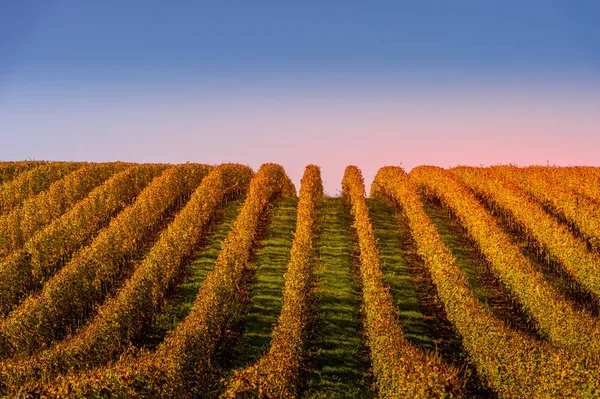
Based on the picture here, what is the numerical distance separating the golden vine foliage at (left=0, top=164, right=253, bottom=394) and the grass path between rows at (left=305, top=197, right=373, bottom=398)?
27.5 feet

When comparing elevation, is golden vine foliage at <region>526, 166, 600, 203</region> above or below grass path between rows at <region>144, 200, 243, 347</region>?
above

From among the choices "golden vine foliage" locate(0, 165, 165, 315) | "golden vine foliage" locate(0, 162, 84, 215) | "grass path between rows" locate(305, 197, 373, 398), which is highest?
"golden vine foliage" locate(0, 162, 84, 215)

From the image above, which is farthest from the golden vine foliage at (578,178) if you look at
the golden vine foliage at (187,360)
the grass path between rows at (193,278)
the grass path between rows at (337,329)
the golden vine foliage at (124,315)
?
the golden vine foliage at (124,315)

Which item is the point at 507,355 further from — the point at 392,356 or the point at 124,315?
the point at 124,315

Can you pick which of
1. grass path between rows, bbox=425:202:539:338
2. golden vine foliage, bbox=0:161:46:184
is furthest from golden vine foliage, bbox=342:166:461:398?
golden vine foliage, bbox=0:161:46:184

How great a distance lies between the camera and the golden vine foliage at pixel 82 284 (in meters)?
31.8

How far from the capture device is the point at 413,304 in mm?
35188

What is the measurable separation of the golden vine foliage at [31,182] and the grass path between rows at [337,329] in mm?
26634

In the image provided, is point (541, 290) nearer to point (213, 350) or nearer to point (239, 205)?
point (213, 350)

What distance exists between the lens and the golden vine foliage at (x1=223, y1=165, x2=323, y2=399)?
2316 centimetres

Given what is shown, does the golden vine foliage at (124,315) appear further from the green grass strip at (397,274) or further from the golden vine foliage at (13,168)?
the golden vine foliage at (13,168)

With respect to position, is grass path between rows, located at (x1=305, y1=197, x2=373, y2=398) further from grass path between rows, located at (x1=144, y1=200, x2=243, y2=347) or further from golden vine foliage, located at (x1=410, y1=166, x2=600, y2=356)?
golden vine foliage, located at (x1=410, y1=166, x2=600, y2=356)

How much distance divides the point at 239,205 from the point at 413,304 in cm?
2104

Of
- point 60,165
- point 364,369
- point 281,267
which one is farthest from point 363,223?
point 60,165
